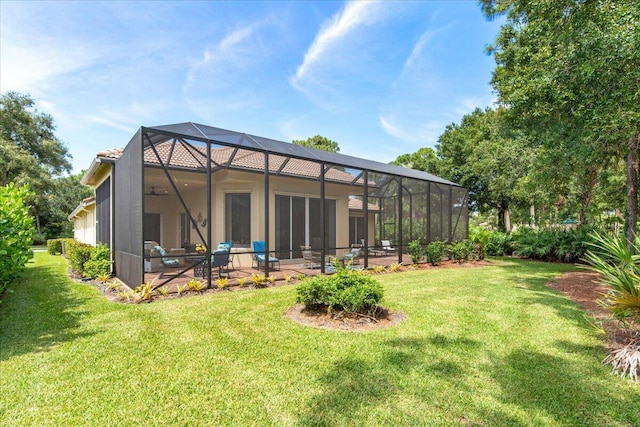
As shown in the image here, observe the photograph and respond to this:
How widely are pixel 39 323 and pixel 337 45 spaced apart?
11504mm

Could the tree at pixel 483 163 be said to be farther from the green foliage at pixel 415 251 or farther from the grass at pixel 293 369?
the grass at pixel 293 369

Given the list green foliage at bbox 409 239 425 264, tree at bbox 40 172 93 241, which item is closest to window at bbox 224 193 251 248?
green foliage at bbox 409 239 425 264

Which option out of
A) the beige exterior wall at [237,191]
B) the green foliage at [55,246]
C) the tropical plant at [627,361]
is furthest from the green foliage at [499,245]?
the green foliage at [55,246]

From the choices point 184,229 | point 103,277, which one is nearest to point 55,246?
point 184,229

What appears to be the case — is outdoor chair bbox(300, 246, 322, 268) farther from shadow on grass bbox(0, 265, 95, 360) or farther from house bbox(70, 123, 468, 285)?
shadow on grass bbox(0, 265, 95, 360)

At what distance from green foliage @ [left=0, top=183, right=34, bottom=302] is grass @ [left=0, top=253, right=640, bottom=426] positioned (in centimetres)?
82

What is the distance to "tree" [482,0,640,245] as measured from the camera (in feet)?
19.9

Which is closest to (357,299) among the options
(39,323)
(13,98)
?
(39,323)

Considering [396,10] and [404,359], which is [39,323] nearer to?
[404,359]

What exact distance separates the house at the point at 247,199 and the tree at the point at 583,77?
4458 mm

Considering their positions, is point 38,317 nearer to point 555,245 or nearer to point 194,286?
point 194,286

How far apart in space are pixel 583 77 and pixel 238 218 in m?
9.91

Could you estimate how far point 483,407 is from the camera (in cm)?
271

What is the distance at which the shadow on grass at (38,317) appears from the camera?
162 inches
